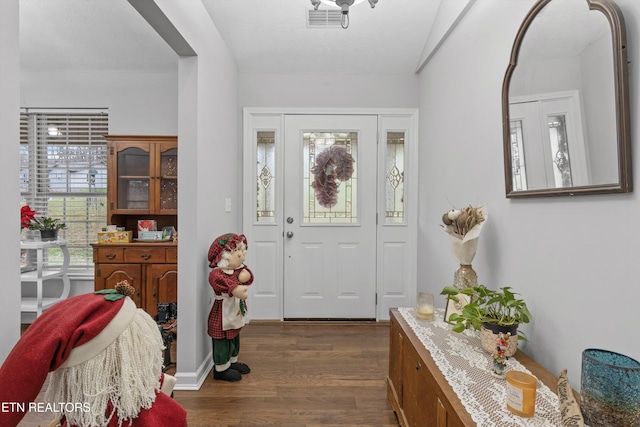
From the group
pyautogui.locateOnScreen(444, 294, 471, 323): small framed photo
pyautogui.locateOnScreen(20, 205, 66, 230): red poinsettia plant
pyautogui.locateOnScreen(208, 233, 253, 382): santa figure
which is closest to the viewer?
pyautogui.locateOnScreen(444, 294, 471, 323): small framed photo

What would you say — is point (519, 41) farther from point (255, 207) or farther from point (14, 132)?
point (255, 207)

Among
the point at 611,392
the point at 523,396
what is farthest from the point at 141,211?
the point at 611,392

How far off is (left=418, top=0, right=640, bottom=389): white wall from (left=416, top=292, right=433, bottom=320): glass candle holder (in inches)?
13.0

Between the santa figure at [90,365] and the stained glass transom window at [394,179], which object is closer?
the santa figure at [90,365]

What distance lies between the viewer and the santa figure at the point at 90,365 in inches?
29.1

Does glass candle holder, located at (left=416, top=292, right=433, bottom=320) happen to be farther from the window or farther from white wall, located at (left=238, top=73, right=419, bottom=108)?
the window

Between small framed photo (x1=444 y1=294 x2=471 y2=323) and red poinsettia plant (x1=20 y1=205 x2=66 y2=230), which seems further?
red poinsettia plant (x1=20 y1=205 x2=66 y2=230)

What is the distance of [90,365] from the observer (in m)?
0.84

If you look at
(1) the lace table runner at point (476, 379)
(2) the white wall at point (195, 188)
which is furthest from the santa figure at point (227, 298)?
(1) the lace table runner at point (476, 379)

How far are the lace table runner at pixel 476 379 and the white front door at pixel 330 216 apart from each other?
1.61 metres

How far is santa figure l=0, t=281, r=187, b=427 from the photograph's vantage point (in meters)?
0.74

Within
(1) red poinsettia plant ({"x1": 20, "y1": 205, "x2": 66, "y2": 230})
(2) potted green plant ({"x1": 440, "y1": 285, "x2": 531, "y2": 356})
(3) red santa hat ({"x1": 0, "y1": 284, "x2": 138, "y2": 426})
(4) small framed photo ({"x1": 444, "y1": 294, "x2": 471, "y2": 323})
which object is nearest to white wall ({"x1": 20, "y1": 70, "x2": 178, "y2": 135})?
(1) red poinsettia plant ({"x1": 20, "y1": 205, "x2": 66, "y2": 230})

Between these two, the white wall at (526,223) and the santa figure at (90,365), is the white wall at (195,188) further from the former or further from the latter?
the white wall at (526,223)

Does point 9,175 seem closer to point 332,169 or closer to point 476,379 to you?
point 476,379
